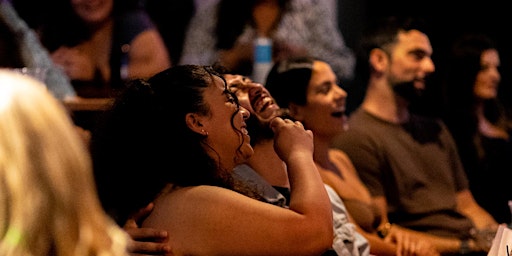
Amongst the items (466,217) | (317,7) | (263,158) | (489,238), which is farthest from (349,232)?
(317,7)

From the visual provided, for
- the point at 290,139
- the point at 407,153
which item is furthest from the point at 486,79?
the point at 290,139

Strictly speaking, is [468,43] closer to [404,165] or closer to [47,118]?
[404,165]

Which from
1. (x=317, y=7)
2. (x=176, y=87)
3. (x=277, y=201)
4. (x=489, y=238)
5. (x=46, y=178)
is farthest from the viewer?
(x=317, y=7)

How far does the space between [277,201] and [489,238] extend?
5.27ft

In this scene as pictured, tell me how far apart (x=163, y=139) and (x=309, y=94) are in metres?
1.30

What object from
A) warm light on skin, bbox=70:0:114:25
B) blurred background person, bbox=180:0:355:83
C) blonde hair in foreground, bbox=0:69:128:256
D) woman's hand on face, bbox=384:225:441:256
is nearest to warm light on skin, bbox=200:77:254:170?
blonde hair in foreground, bbox=0:69:128:256

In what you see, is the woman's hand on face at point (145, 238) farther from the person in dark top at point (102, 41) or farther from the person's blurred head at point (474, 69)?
the person's blurred head at point (474, 69)

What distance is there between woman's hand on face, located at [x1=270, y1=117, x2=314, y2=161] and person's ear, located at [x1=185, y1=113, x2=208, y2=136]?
21cm

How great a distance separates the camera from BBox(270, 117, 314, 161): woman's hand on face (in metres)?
2.39

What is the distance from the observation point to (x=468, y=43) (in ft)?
16.9

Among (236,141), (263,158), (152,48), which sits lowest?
(152,48)

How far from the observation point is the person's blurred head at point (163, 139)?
228 centimetres

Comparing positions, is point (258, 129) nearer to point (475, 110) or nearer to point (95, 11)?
point (95, 11)

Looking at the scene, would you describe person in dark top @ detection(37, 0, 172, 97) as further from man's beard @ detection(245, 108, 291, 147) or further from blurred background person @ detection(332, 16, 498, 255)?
man's beard @ detection(245, 108, 291, 147)
